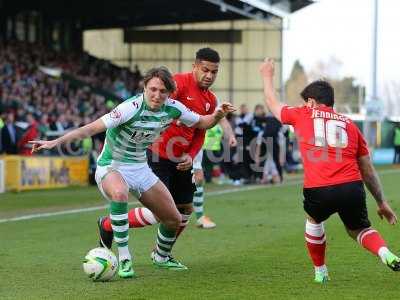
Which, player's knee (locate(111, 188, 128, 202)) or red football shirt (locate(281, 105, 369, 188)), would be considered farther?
player's knee (locate(111, 188, 128, 202))

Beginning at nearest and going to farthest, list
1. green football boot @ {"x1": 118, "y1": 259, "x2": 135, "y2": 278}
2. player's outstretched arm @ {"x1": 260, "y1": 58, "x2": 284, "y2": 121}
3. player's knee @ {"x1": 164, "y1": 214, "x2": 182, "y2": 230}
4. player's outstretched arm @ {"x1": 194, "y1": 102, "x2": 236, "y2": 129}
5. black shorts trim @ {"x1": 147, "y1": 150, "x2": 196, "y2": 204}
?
player's outstretched arm @ {"x1": 260, "y1": 58, "x2": 284, "y2": 121} → green football boot @ {"x1": 118, "y1": 259, "x2": 135, "y2": 278} → player's outstretched arm @ {"x1": 194, "y1": 102, "x2": 236, "y2": 129} → player's knee @ {"x1": 164, "y1": 214, "x2": 182, "y2": 230} → black shorts trim @ {"x1": 147, "y1": 150, "x2": 196, "y2": 204}

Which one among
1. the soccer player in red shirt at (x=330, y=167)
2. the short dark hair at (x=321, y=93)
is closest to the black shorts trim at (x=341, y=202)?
the soccer player in red shirt at (x=330, y=167)

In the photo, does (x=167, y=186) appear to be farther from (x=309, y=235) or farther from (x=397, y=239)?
(x=397, y=239)

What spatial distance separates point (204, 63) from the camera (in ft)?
31.6

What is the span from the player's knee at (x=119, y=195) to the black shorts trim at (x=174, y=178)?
3.42 ft

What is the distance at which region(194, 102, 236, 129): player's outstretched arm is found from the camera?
902cm

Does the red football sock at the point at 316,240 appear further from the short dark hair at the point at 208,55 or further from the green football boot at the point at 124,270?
the short dark hair at the point at 208,55

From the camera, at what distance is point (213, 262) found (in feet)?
32.5

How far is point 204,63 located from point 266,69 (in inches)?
56.3

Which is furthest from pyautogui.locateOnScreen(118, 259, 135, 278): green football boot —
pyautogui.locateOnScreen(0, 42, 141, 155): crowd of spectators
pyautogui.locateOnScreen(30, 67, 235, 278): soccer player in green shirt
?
pyautogui.locateOnScreen(0, 42, 141, 155): crowd of spectators

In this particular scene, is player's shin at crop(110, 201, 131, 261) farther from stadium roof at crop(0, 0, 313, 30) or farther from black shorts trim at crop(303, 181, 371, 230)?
stadium roof at crop(0, 0, 313, 30)

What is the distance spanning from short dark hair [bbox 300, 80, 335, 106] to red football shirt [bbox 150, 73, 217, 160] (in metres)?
1.95

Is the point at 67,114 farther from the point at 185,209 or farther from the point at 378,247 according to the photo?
the point at 378,247

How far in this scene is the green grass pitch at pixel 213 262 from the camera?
7.90 metres
